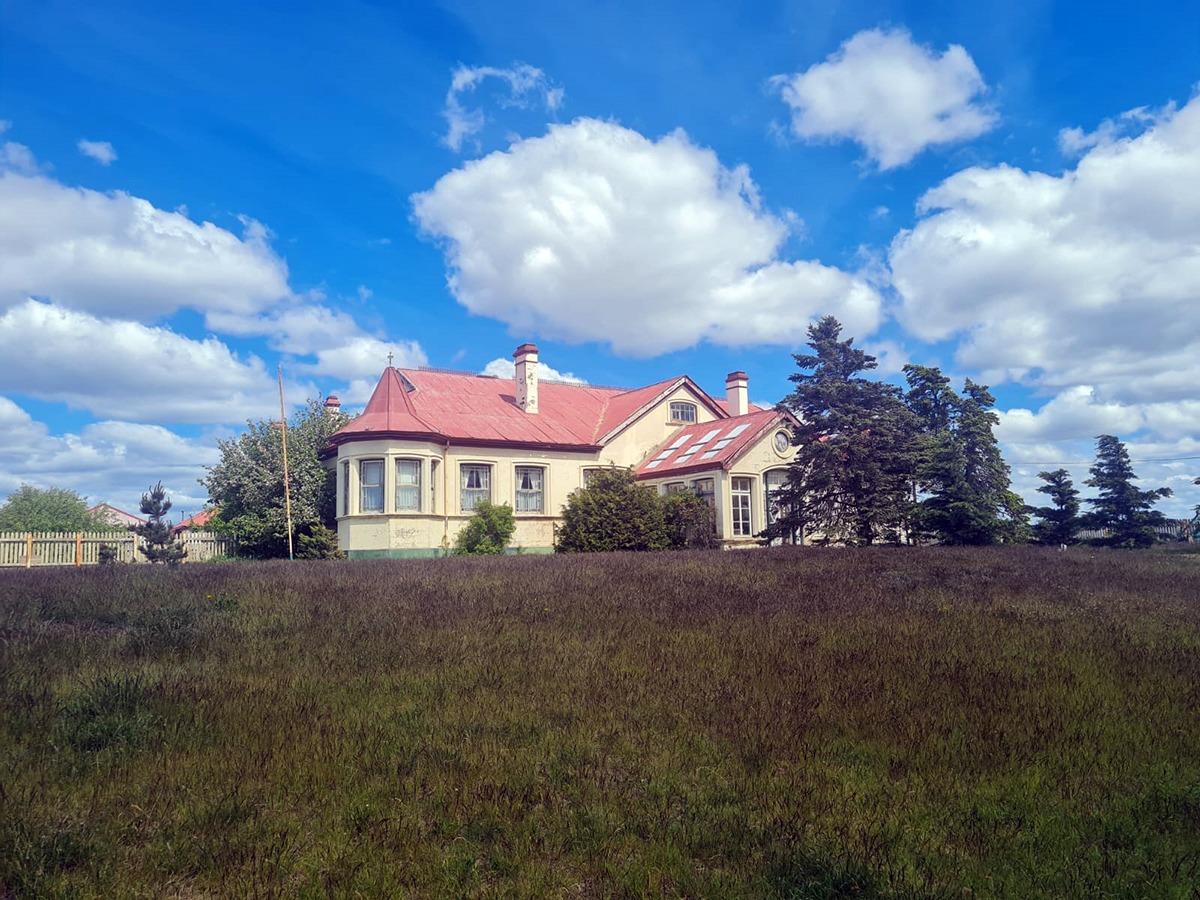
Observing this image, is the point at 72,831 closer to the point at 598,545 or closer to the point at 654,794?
the point at 654,794

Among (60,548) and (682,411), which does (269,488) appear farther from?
(682,411)

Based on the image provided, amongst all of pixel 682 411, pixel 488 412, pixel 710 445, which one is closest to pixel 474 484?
pixel 488 412

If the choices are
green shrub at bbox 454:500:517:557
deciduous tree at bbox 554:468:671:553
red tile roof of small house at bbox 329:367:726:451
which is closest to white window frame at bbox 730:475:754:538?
deciduous tree at bbox 554:468:671:553

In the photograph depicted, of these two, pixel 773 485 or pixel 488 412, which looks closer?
pixel 773 485

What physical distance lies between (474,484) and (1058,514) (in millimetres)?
25840

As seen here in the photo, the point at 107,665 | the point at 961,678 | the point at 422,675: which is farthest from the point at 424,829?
the point at 961,678

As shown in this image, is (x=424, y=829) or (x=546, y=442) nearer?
(x=424, y=829)

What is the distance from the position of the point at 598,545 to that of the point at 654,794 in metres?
21.9

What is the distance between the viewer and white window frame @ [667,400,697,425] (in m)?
35.0

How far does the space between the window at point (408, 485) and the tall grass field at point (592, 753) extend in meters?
17.2

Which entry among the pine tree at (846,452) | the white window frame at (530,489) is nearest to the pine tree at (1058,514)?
the pine tree at (846,452)

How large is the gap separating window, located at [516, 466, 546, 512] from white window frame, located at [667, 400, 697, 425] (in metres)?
7.19

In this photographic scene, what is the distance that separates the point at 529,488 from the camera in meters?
30.8

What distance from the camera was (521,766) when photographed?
5.11m
